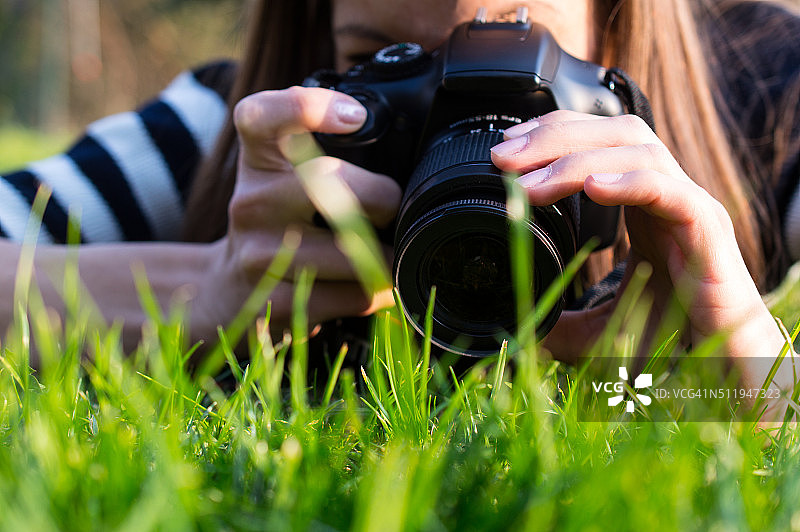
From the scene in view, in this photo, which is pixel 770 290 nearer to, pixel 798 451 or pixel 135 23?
pixel 798 451

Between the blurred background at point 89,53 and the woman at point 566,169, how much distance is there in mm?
4831

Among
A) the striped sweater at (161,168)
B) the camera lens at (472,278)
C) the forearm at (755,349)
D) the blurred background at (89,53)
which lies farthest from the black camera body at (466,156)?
the blurred background at (89,53)

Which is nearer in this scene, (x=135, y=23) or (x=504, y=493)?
(x=504, y=493)

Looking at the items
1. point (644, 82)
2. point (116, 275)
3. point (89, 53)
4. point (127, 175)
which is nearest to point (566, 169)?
point (644, 82)

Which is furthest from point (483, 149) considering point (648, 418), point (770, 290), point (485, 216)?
point (770, 290)

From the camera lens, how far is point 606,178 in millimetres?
616

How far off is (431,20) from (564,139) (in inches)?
13.7

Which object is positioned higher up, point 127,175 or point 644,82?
point 644,82

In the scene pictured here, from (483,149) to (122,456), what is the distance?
1.26 feet

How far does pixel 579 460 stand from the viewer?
0.46 m

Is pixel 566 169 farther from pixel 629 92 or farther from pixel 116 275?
pixel 116 275

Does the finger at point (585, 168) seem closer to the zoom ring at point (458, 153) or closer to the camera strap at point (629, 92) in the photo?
the zoom ring at point (458, 153)

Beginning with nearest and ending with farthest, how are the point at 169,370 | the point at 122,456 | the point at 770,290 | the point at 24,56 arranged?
the point at 122,456 → the point at 169,370 → the point at 770,290 → the point at 24,56

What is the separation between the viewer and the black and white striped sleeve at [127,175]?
3.87ft
